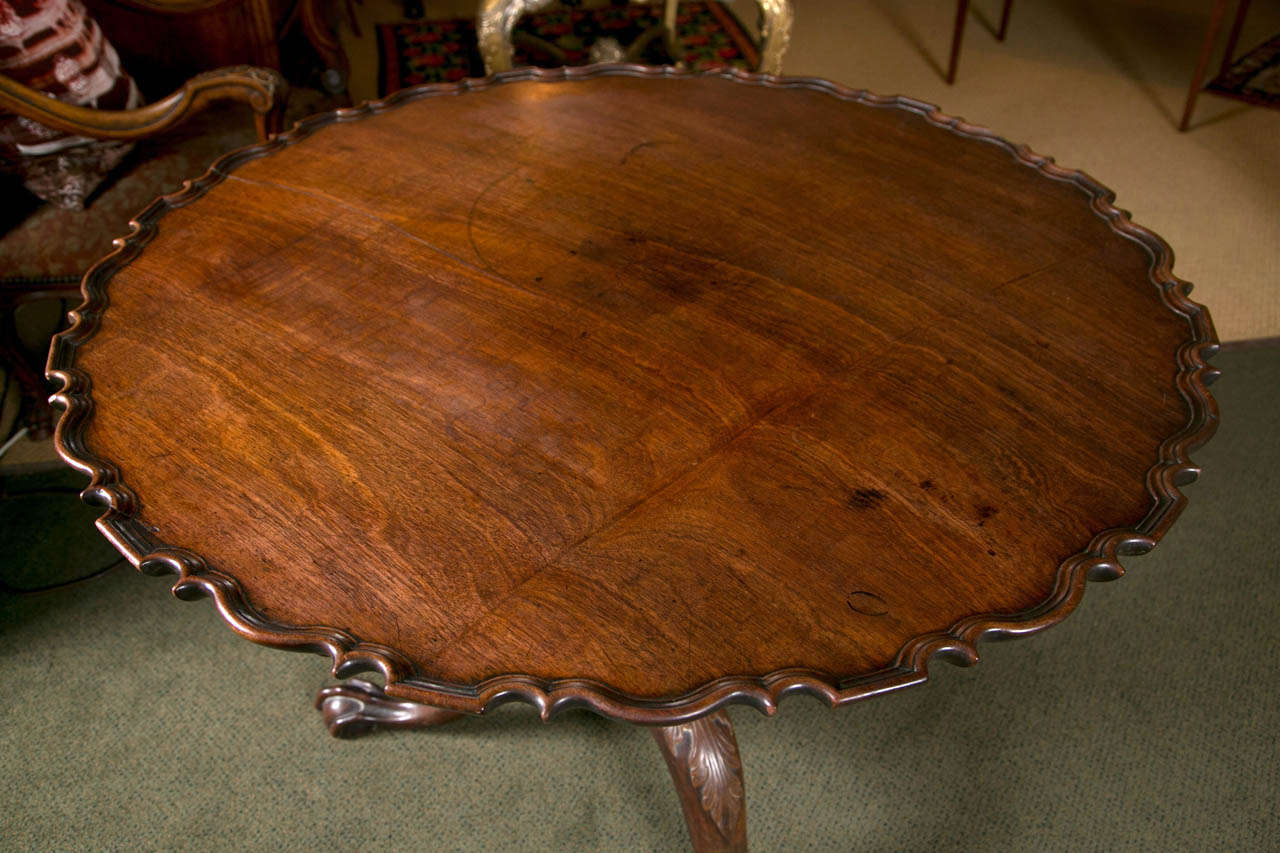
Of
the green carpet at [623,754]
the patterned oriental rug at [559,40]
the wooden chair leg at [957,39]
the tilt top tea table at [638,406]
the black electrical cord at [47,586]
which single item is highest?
the tilt top tea table at [638,406]

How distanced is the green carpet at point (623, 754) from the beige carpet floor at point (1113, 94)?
0.77 m

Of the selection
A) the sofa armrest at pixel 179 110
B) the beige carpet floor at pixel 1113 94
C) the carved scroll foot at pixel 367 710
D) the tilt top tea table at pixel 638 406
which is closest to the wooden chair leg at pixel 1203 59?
the beige carpet floor at pixel 1113 94

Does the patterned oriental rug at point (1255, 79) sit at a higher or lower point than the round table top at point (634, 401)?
lower

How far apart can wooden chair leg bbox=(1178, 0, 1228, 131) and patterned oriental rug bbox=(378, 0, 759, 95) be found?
91cm

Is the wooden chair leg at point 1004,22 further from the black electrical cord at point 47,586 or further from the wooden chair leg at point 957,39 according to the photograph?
the black electrical cord at point 47,586

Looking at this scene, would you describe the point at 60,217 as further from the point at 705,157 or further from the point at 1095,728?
the point at 1095,728

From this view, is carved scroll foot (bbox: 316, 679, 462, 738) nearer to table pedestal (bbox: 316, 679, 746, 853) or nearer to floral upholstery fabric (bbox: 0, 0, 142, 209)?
table pedestal (bbox: 316, 679, 746, 853)

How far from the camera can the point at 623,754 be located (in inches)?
40.6

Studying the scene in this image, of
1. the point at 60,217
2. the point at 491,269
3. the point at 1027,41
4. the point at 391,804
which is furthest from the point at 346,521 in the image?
the point at 1027,41

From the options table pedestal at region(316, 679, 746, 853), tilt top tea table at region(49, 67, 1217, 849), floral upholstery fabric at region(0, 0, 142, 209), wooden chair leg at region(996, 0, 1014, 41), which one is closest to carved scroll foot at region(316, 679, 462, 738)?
tilt top tea table at region(49, 67, 1217, 849)

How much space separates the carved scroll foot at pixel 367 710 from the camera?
1.02 meters

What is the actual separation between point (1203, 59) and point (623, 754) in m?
1.91

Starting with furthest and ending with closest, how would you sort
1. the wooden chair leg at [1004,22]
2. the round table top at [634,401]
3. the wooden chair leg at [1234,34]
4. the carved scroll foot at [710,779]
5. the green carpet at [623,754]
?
the wooden chair leg at [1004,22], the wooden chair leg at [1234,34], the green carpet at [623,754], the carved scroll foot at [710,779], the round table top at [634,401]

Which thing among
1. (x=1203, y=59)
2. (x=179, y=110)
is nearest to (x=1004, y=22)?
(x=1203, y=59)
